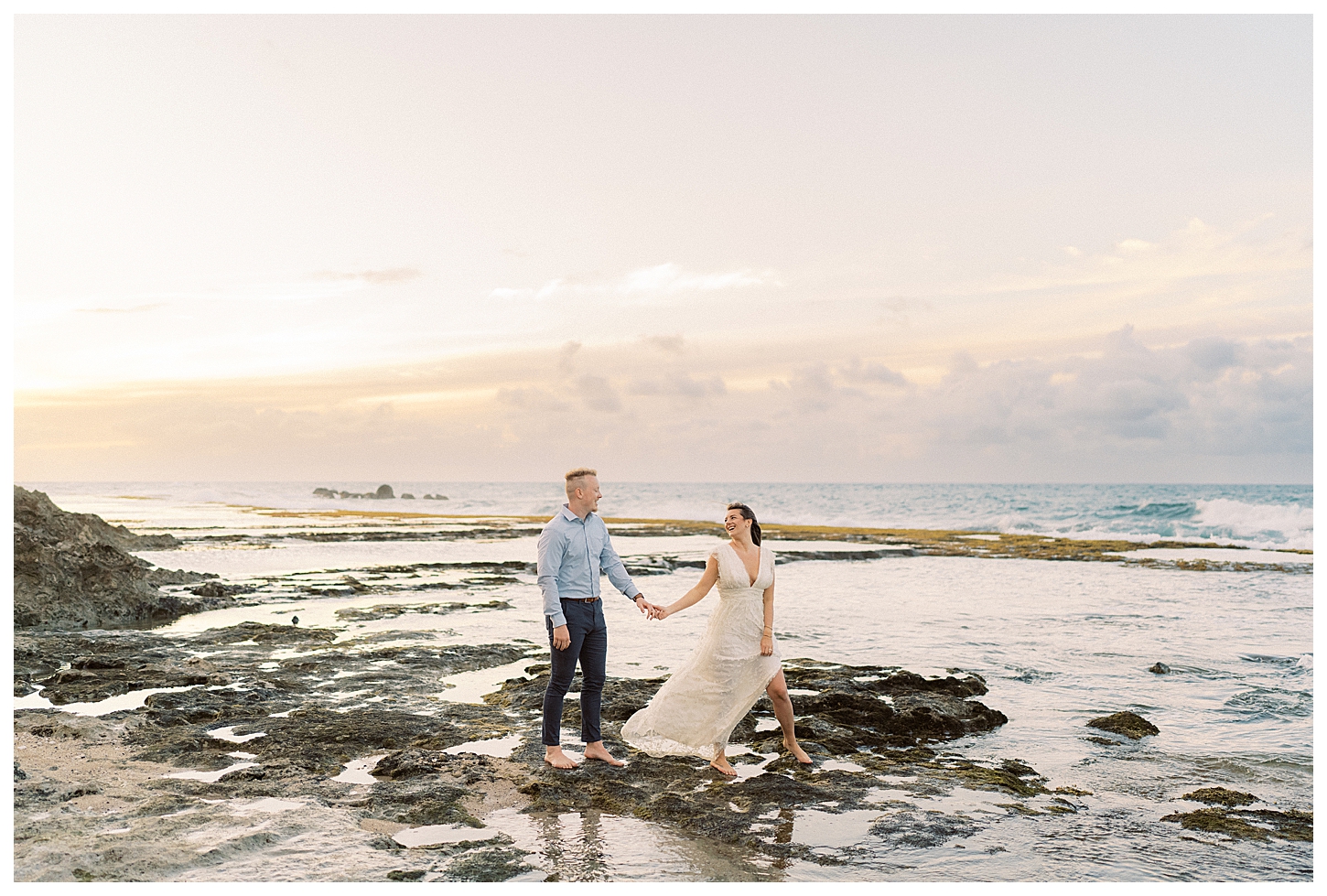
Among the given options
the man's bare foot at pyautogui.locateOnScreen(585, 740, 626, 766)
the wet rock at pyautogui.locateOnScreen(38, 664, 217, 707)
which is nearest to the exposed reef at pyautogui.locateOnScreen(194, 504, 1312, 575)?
the wet rock at pyautogui.locateOnScreen(38, 664, 217, 707)

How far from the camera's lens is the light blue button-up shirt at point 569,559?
698 cm

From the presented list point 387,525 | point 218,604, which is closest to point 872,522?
point 387,525

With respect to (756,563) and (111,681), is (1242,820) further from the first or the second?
(111,681)

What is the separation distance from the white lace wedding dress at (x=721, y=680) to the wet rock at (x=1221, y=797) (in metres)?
3.23

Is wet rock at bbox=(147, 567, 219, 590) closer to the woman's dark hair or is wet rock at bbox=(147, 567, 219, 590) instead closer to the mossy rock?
the woman's dark hair

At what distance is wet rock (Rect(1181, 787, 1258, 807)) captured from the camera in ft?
21.2

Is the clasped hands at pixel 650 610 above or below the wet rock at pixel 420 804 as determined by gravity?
above

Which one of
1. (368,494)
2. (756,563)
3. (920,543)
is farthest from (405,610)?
(368,494)

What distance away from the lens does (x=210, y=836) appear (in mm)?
5527

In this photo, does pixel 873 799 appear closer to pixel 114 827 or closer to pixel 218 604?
pixel 114 827

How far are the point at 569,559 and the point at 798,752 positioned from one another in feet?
8.13

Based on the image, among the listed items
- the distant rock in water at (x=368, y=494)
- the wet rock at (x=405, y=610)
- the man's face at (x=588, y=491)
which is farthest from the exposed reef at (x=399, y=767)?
the distant rock in water at (x=368, y=494)

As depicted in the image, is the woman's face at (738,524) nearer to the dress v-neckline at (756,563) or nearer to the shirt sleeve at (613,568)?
the dress v-neckline at (756,563)

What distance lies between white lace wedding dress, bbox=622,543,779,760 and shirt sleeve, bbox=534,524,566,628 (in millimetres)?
1160
